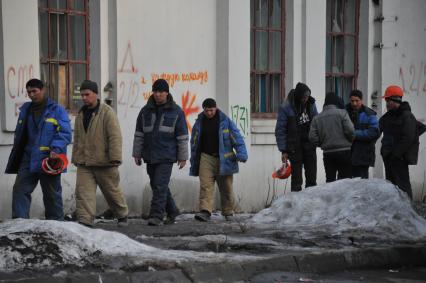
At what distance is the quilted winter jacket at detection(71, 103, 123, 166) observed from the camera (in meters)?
11.5

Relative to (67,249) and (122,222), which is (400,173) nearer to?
(122,222)

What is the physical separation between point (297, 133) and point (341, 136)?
60 cm

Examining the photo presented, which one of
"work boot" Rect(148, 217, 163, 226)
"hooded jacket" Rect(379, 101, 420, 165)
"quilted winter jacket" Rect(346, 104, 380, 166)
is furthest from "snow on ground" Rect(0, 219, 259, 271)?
"quilted winter jacket" Rect(346, 104, 380, 166)

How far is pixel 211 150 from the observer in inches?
505

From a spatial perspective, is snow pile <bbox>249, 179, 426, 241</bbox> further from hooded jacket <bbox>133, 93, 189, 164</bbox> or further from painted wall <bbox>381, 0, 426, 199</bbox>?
painted wall <bbox>381, 0, 426, 199</bbox>

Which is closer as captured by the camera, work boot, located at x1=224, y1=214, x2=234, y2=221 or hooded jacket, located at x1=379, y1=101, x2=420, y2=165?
hooded jacket, located at x1=379, y1=101, x2=420, y2=165

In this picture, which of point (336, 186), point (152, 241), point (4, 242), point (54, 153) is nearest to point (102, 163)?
Answer: point (54, 153)

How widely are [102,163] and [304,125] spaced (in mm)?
3304

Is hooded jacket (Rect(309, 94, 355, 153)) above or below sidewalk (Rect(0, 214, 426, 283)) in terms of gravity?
above

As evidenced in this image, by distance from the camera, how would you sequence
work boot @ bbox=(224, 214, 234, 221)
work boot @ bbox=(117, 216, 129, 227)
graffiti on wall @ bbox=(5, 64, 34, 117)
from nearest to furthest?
1. work boot @ bbox=(117, 216, 129, 227)
2. graffiti on wall @ bbox=(5, 64, 34, 117)
3. work boot @ bbox=(224, 214, 234, 221)

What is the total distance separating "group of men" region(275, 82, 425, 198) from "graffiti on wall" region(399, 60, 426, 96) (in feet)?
11.9

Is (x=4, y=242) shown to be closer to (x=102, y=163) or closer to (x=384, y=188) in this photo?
(x=102, y=163)

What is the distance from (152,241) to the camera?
33.1 ft

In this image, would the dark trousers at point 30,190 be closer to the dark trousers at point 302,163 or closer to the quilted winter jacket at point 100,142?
the quilted winter jacket at point 100,142
